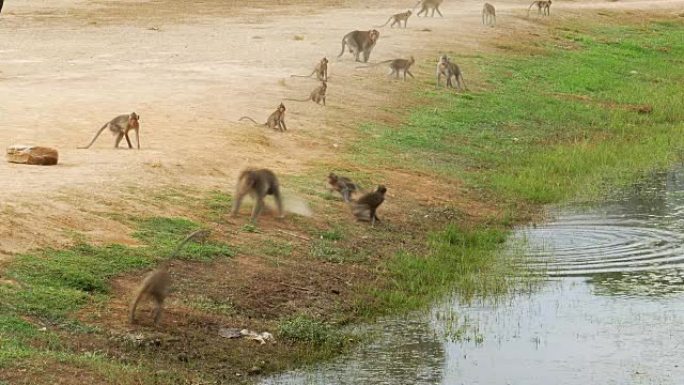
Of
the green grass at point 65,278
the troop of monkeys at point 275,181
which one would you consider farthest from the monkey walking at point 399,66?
the green grass at point 65,278

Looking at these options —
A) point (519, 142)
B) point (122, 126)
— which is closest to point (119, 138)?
point (122, 126)

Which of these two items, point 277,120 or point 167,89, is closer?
point 277,120

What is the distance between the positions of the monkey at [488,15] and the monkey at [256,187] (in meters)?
19.1

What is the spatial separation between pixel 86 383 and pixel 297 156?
28.4 ft

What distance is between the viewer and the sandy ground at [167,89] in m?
13.9

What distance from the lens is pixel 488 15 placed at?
33.0 m

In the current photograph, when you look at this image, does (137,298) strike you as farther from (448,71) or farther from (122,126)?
(448,71)

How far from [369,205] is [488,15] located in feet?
62.6

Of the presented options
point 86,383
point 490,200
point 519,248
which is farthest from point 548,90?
point 86,383

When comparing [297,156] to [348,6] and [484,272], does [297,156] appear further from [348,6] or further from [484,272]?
[348,6]

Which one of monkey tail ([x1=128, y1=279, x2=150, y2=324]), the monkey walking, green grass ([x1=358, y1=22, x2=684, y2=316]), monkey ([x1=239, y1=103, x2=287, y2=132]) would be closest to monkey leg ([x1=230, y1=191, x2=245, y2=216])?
green grass ([x1=358, y1=22, x2=684, y2=316])

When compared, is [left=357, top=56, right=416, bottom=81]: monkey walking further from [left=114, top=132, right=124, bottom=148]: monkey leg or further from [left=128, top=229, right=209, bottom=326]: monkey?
[left=128, top=229, right=209, bottom=326]: monkey

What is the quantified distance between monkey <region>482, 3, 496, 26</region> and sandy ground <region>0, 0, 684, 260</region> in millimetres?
257

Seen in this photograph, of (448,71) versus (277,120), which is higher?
(277,120)
